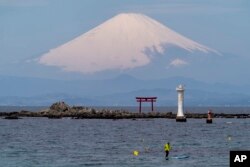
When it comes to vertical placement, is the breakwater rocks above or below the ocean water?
above

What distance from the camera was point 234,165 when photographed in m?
26.2

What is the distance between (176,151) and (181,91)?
217 ft

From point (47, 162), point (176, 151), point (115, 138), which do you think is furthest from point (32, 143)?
point (47, 162)

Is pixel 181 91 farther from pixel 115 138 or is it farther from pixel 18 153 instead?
pixel 18 153

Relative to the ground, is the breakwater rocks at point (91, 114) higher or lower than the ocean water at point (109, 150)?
higher

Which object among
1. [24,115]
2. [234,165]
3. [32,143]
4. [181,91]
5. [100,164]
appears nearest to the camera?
[234,165]

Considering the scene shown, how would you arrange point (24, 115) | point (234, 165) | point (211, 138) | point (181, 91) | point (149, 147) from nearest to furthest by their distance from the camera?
point (234, 165) < point (149, 147) < point (211, 138) < point (181, 91) < point (24, 115)

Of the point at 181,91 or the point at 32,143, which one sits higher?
the point at 181,91

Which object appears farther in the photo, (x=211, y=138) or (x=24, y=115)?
(x=24, y=115)

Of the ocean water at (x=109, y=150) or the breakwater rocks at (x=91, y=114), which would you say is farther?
the breakwater rocks at (x=91, y=114)

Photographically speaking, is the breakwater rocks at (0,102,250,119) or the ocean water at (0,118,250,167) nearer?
the ocean water at (0,118,250,167)

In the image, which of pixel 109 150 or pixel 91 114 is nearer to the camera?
pixel 109 150

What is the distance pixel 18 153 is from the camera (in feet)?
232

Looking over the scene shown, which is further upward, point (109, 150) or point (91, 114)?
point (91, 114)
